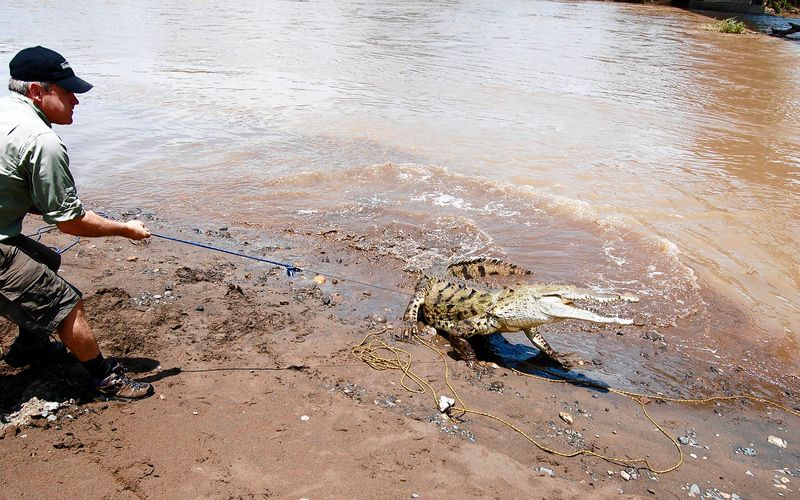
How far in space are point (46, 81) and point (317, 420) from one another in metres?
2.66

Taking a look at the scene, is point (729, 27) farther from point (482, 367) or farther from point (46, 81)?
point (46, 81)

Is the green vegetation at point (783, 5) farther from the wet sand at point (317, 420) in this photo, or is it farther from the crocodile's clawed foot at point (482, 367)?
the crocodile's clawed foot at point (482, 367)

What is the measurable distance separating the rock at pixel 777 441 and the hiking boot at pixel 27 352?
5415mm

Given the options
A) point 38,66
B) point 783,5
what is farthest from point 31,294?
point 783,5

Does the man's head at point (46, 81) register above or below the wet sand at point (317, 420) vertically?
above

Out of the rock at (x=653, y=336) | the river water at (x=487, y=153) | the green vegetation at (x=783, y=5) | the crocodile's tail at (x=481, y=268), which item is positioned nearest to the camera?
the rock at (x=653, y=336)

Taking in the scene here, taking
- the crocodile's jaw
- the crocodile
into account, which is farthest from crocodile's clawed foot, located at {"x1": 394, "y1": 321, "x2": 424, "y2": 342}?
the crocodile's jaw

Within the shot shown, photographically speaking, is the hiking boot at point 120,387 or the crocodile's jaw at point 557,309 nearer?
the hiking boot at point 120,387

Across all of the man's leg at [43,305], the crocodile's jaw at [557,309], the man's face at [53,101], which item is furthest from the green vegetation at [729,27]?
the man's leg at [43,305]

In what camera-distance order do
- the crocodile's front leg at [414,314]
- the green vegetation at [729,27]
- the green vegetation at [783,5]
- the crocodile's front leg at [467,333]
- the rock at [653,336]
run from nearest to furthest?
the crocodile's front leg at [467,333]
the crocodile's front leg at [414,314]
the rock at [653,336]
the green vegetation at [729,27]
the green vegetation at [783,5]

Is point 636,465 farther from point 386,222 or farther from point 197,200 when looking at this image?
point 197,200

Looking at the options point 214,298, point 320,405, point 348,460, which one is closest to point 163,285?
point 214,298

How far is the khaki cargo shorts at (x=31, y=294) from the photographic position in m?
3.30

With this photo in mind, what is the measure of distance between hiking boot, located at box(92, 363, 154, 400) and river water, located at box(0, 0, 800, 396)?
3.63 meters
